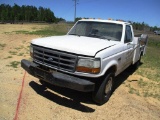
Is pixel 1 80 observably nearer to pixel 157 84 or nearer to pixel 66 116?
pixel 66 116

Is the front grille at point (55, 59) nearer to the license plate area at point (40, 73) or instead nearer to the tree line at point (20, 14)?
the license plate area at point (40, 73)

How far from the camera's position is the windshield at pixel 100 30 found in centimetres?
590

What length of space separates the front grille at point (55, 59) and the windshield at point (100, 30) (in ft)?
5.50

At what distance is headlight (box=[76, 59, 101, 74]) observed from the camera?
424 centimetres

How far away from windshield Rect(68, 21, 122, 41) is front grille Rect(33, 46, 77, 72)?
168 centimetres

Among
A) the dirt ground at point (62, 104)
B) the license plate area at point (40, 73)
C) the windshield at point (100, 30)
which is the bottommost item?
the dirt ground at point (62, 104)

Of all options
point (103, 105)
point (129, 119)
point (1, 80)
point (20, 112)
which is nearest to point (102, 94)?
point (103, 105)

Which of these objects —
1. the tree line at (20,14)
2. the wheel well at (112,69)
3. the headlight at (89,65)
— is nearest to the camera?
the headlight at (89,65)

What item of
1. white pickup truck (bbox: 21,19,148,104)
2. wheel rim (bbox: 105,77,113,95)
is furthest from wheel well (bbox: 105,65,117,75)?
wheel rim (bbox: 105,77,113,95)

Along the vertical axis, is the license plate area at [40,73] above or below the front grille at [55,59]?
below

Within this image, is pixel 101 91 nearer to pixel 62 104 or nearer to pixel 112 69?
pixel 112 69

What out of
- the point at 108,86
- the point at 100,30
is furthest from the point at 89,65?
the point at 100,30

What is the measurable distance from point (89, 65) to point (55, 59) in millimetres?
766

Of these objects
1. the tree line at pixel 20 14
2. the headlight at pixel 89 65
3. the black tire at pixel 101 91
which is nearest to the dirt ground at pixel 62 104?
the black tire at pixel 101 91
